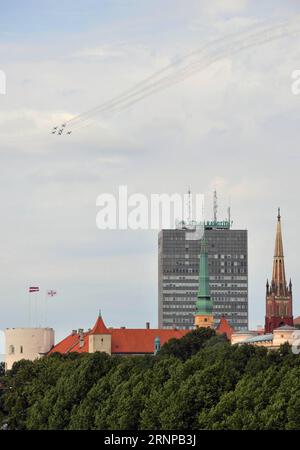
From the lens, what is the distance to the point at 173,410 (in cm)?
19938
